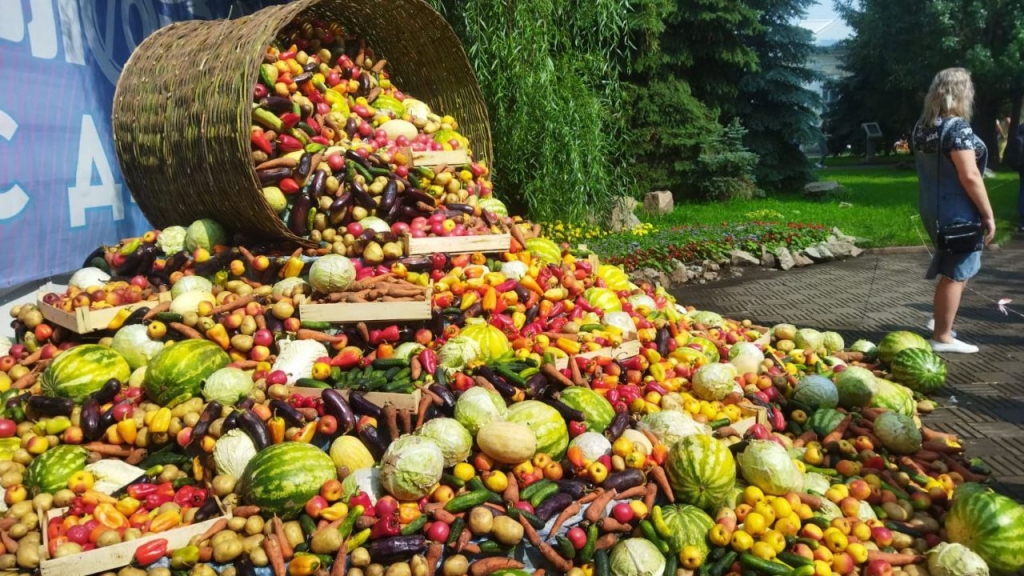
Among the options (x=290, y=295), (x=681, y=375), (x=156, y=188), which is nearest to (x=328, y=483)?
(x=290, y=295)

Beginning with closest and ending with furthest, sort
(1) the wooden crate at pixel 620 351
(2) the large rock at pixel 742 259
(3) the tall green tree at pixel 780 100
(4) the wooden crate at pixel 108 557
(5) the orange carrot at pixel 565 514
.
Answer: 1. (4) the wooden crate at pixel 108 557
2. (5) the orange carrot at pixel 565 514
3. (1) the wooden crate at pixel 620 351
4. (2) the large rock at pixel 742 259
5. (3) the tall green tree at pixel 780 100

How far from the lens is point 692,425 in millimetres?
3420

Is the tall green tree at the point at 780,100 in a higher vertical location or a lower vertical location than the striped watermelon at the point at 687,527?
higher

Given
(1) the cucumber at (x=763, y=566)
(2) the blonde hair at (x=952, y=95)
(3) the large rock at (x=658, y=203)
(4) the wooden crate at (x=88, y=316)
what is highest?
(2) the blonde hair at (x=952, y=95)

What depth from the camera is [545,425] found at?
3215 mm

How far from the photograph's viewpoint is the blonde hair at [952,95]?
5324mm

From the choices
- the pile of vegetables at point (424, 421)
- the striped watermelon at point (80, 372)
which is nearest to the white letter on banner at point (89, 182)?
the pile of vegetables at point (424, 421)

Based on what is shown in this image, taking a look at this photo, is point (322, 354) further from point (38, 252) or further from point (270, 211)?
point (38, 252)

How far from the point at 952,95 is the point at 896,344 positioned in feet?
6.51

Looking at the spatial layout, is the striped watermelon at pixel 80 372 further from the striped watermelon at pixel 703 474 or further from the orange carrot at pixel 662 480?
the striped watermelon at pixel 703 474

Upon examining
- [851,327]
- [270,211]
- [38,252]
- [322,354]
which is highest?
[270,211]

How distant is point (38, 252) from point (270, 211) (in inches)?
93.1

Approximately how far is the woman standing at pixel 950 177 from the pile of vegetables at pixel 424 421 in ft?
2.72

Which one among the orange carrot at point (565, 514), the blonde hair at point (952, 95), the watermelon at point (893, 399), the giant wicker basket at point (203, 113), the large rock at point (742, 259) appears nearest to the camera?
the orange carrot at point (565, 514)
